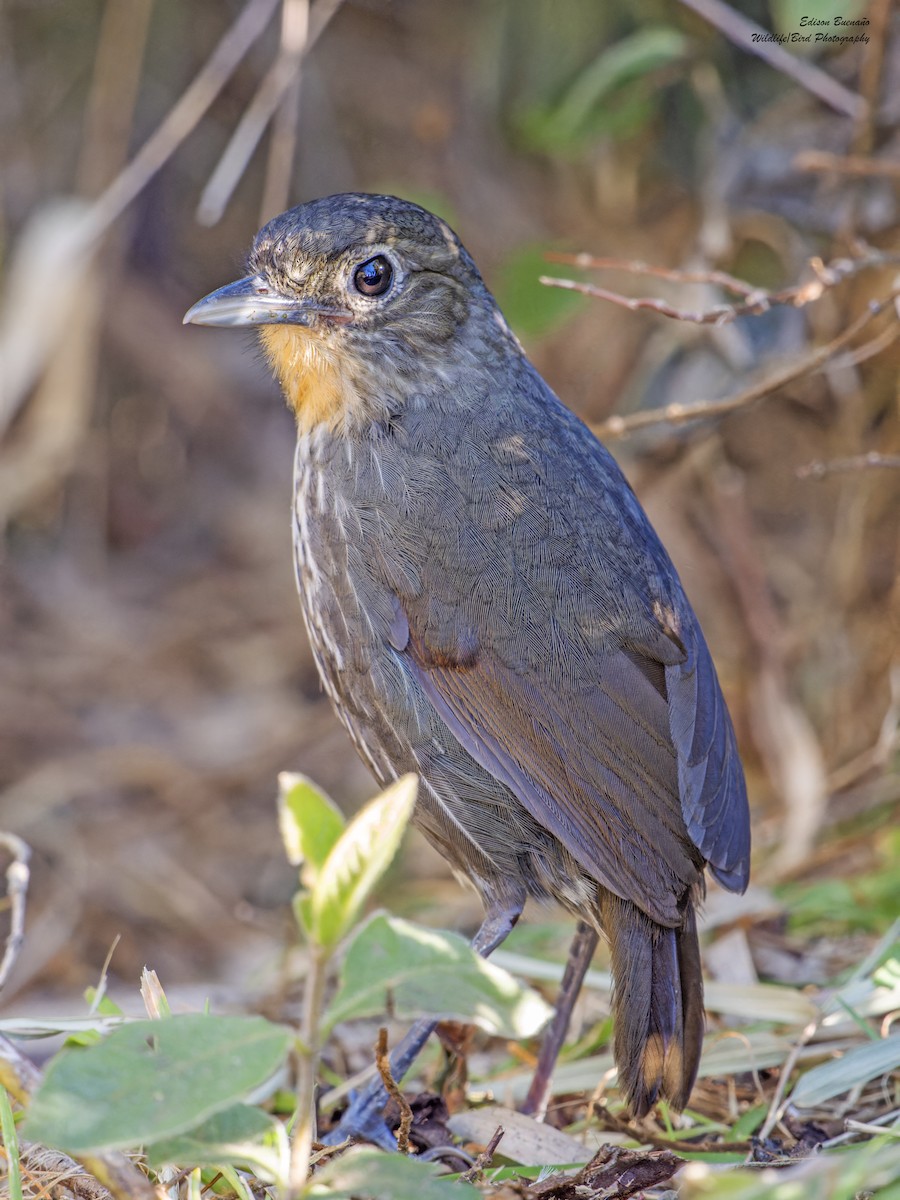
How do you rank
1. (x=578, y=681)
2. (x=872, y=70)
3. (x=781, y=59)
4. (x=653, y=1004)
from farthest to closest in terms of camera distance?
1. (x=781, y=59)
2. (x=872, y=70)
3. (x=578, y=681)
4. (x=653, y=1004)

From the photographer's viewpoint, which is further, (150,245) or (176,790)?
(150,245)

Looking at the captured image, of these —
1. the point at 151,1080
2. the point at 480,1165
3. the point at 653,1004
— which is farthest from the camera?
the point at 653,1004

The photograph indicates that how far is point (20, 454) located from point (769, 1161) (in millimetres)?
4173

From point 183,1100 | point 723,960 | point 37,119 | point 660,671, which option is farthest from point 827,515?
point 183,1100

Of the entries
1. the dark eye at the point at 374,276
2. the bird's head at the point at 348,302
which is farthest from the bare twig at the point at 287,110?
the dark eye at the point at 374,276

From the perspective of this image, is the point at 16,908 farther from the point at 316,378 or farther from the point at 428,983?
the point at 316,378

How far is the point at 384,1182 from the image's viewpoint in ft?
5.12

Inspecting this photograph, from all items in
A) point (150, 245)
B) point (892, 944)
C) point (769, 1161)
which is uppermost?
point (150, 245)

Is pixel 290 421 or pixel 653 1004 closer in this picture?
pixel 653 1004

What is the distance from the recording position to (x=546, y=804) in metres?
2.59

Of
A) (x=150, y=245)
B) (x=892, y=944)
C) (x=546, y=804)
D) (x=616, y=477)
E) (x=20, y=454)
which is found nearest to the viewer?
(x=546, y=804)

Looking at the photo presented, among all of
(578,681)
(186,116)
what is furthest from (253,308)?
(186,116)

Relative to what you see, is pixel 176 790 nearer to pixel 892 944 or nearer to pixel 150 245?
pixel 150 245

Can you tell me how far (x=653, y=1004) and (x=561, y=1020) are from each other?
362 mm
